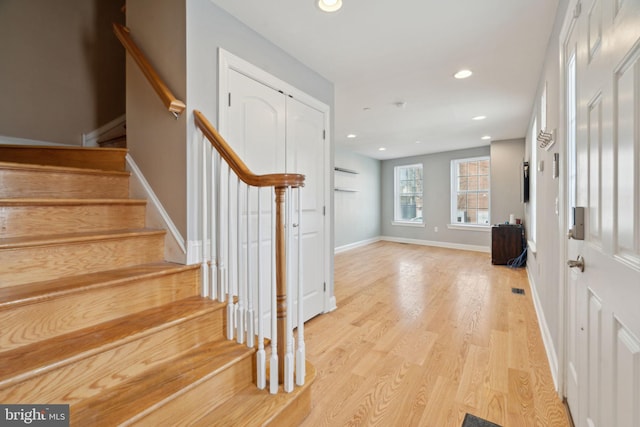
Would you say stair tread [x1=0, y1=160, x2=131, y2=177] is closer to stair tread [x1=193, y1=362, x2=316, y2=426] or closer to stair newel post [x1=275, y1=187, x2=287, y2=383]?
stair newel post [x1=275, y1=187, x2=287, y2=383]

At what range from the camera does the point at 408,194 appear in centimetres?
757

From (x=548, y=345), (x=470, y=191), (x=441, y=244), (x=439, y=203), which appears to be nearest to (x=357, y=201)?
(x=439, y=203)

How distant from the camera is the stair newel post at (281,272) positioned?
1.33m

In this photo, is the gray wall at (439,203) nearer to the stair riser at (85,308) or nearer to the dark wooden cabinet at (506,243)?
the dark wooden cabinet at (506,243)

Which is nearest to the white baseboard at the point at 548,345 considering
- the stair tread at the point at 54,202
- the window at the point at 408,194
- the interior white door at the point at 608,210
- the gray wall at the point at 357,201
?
the interior white door at the point at 608,210

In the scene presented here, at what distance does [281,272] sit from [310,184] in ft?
4.55

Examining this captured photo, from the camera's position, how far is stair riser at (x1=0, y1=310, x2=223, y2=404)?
0.95 meters

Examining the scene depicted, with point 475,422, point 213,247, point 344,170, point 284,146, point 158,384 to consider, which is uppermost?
point 344,170

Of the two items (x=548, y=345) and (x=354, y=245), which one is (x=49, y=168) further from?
(x=354, y=245)

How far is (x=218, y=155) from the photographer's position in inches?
64.6

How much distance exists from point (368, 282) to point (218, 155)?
2.91m

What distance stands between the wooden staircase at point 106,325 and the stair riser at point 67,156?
0.30 m

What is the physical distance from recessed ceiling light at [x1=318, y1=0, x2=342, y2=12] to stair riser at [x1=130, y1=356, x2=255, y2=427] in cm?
211

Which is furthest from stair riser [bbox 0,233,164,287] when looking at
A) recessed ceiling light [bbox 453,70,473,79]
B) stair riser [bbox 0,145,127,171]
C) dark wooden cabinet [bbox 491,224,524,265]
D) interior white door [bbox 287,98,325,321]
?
dark wooden cabinet [bbox 491,224,524,265]
